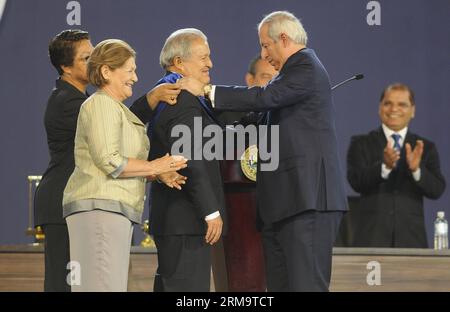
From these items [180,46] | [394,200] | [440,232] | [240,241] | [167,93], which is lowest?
[440,232]

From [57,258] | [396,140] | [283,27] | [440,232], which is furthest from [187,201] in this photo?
[440,232]

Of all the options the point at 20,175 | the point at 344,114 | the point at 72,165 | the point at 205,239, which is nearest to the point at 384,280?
the point at 205,239

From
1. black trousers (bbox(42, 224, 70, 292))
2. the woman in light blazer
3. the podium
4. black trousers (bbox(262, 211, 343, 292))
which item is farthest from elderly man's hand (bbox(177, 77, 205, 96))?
black trousers (bbox(42, 224, 70, 292))

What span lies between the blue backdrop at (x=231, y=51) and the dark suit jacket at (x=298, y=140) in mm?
3070

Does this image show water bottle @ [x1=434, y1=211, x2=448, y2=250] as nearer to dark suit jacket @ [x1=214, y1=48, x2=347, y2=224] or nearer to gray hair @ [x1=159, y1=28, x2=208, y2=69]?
dark suit jacket @ [x1=214, y1=48, x2=347, y2=224]

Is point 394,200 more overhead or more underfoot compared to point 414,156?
more underfoot

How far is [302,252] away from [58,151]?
958mm

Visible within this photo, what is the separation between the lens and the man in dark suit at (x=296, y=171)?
3.15m

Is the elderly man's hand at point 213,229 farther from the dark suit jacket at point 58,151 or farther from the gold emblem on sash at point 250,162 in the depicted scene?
the dark suit jacket at point 58,151

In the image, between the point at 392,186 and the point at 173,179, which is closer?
the point at 173,179

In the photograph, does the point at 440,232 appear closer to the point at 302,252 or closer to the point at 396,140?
the point at 396,140

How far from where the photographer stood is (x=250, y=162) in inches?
134

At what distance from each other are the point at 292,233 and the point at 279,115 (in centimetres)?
43

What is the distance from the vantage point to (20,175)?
A: 6.27 m
